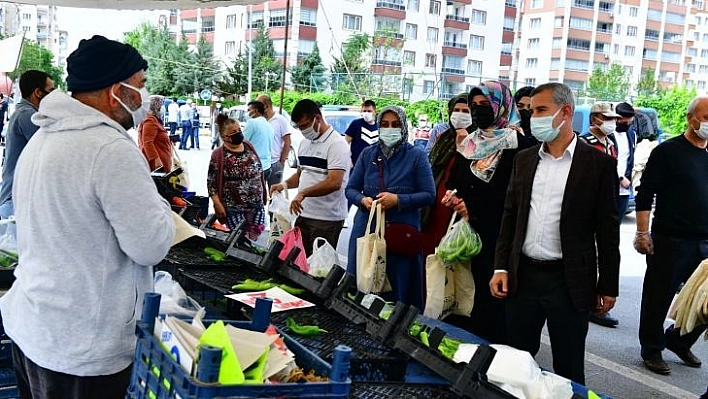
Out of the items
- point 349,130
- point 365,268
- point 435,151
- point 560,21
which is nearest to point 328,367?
point 365,268

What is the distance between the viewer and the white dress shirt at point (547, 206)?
3201 mm

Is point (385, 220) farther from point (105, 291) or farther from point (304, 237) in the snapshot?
point (105, 291)

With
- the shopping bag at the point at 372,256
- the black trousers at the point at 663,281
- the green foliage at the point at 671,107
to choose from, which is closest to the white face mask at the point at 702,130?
the black trousers at the point at 663,281

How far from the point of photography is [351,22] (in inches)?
2391

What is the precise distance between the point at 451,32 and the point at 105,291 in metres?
67.7

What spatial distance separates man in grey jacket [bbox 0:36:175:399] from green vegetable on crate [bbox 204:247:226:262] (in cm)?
114

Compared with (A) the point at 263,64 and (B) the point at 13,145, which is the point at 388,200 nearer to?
(B) the point at 13,145

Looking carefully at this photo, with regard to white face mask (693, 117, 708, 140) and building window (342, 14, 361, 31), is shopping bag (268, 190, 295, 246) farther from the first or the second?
building window (342, 14, 361, 31)

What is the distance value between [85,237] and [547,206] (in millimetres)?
2079

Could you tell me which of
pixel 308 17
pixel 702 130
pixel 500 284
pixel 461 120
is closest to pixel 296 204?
pixel 461 120

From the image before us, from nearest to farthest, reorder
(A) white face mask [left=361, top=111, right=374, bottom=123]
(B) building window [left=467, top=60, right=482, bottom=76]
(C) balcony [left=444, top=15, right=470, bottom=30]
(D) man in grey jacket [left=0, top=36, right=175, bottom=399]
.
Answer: (D) man in grey jacket [left=0, top=36, right=175, bottom=399]
(A) white face mask [left=361, top=111, right=374, bottom=123]
(C) balcony [left=444, top=15, right=470, bottom=30]
(B) building window [left=467, top=60, right=482, bottom=76]

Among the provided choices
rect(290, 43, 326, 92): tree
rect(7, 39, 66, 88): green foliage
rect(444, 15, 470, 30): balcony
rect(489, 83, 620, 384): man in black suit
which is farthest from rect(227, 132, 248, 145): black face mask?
rect(444, 15, 470, 30): balcony

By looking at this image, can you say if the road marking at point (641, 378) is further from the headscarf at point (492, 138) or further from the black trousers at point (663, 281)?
the headscarf at point (492, 138)

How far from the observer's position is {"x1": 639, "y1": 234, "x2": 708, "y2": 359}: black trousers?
4.66 metres
